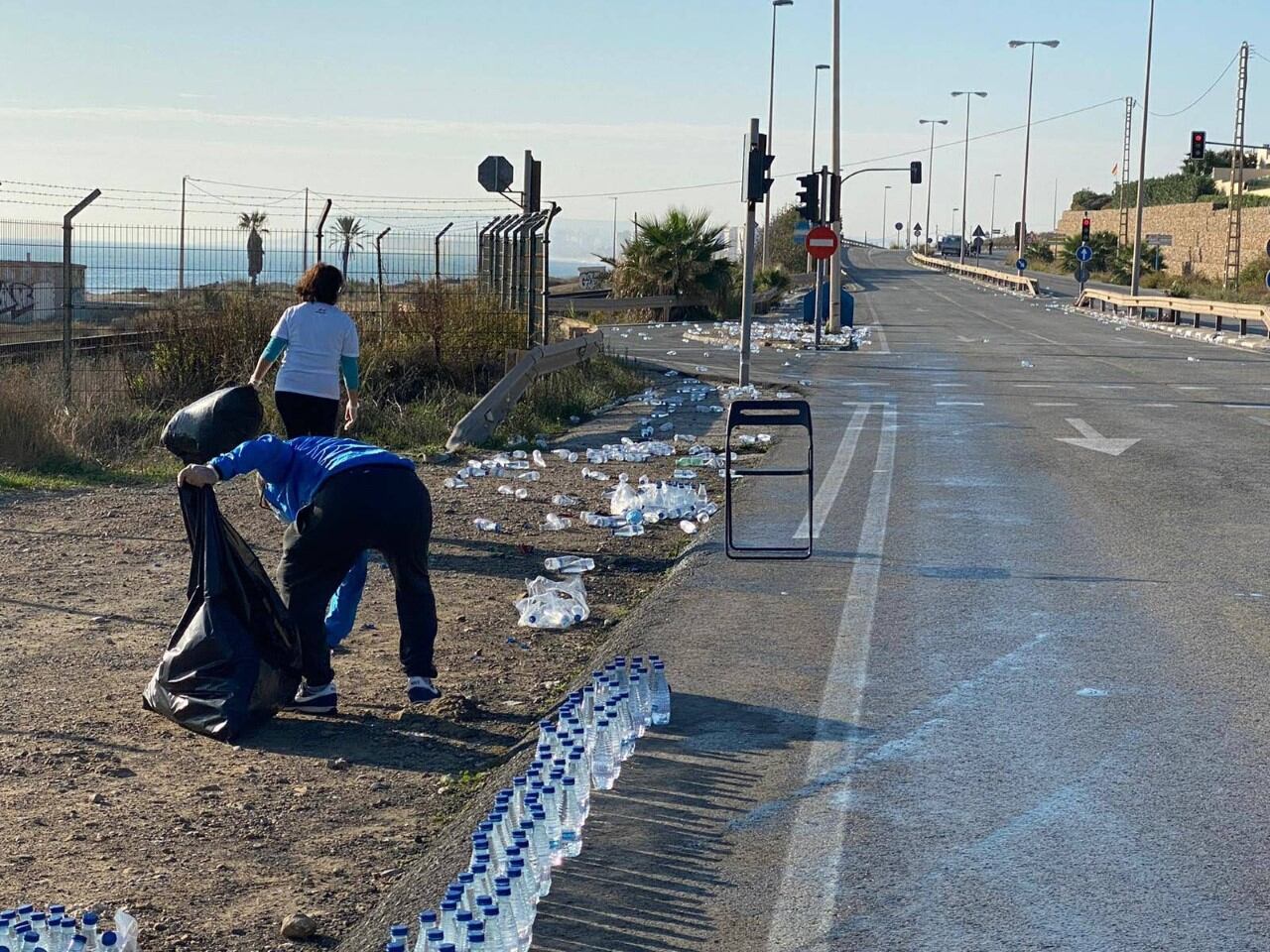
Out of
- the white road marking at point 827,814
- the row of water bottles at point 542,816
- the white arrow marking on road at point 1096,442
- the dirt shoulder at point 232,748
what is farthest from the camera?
the white arrow marking on road at point 1096,442

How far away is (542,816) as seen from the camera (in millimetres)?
4328

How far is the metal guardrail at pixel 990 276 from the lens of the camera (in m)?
65.1

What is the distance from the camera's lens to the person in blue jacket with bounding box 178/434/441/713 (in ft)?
18.5

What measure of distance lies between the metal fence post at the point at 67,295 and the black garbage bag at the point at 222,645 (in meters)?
9.30

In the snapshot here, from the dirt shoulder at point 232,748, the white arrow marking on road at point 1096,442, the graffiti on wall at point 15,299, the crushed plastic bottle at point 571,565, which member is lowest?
the dirt shoulder at point 232,748

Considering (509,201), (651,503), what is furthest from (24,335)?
(651,503)

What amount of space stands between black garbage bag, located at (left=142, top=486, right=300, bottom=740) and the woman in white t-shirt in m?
2.75

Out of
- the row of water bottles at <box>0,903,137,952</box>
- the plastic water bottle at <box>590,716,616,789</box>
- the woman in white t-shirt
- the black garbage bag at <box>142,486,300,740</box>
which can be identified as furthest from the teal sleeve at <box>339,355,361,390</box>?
the row of water bottles at <box>0,903,137,952</box>

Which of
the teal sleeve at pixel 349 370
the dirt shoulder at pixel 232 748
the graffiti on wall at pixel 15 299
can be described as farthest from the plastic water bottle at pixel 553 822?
the graffiti on wall at pixel 15 299

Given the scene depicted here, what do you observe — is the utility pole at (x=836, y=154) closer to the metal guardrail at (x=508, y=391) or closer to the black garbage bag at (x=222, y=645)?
the metal guardrail at (x=508, y=391)

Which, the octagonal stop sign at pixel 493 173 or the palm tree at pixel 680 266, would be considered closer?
the octagonal stop sign at pixel 493 173

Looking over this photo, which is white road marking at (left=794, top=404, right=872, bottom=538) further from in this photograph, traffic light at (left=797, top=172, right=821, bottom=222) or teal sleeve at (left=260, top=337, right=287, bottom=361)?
traffic light at (left=797, top=172, right=821, bottom=222)

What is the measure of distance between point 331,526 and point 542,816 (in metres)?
1.77

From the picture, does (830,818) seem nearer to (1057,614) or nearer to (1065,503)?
(1057,614)
